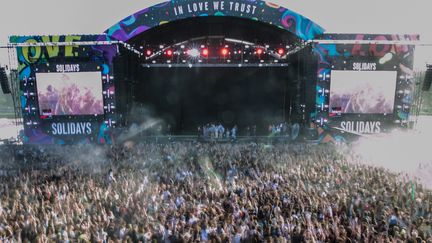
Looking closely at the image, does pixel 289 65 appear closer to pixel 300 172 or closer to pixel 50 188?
pixel 300 172

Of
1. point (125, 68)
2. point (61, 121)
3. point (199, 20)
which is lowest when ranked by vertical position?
point (61, 121)

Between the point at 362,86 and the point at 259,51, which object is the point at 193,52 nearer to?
the point at 259,51

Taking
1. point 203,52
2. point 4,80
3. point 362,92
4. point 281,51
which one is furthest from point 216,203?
point 4,80

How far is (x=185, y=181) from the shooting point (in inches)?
406

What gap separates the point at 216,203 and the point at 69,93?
48.7 feet

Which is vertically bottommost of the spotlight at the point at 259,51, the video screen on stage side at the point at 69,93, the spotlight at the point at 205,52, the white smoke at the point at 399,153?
the white smoke at the point at 399,153

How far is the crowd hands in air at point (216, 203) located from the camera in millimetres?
6457

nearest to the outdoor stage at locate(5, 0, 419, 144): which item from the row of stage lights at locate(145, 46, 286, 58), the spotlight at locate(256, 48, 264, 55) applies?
the row of stage lights at locate(145, 46, 286, 58)

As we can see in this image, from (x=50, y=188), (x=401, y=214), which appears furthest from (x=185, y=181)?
(x=401, y=214)

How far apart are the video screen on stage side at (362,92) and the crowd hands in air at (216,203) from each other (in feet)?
21.6

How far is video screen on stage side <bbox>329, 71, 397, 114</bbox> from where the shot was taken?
18375 millimetres

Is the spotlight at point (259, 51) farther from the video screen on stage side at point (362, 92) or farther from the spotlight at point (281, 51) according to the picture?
the video screen on stage side at point (362, 92)

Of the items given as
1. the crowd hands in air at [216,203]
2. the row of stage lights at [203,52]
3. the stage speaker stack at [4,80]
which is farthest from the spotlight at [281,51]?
the stage speaker stack at [4,80]

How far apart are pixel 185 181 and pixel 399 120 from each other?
15311 mm
